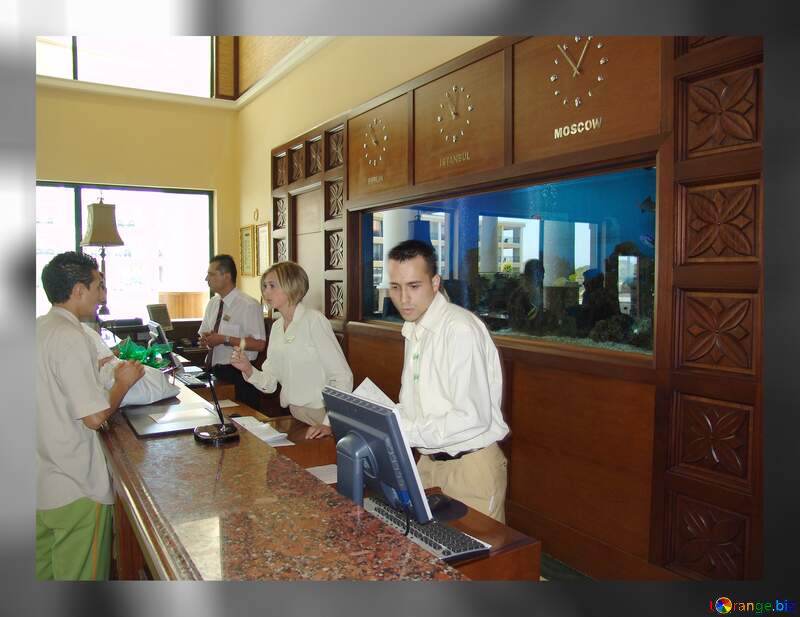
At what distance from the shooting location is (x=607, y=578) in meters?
2.86

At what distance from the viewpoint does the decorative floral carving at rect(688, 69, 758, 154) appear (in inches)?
87.3

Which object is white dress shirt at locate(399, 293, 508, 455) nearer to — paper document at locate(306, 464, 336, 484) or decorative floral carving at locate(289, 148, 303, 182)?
paper document at locate(306, 464, 336, 484)

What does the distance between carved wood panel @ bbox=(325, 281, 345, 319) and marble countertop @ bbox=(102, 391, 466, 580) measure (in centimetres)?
335

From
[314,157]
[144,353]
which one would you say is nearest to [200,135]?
[314,157]

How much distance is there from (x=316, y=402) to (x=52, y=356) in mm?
1438

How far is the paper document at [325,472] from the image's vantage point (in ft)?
7.00

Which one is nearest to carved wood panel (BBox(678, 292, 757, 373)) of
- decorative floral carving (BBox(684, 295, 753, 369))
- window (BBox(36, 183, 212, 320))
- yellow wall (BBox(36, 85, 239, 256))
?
decorative floral carving (BBox(684, 295, 753, 369))

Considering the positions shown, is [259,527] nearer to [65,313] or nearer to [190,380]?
[65,313]

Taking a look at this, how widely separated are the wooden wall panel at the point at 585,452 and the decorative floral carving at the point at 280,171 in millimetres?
4061

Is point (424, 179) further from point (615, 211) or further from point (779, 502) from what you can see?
point (779, 502)

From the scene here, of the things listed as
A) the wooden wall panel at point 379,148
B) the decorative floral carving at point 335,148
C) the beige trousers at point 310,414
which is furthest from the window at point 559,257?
the decorative floral carving at point 335,148

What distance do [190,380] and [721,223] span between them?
9.51 feet

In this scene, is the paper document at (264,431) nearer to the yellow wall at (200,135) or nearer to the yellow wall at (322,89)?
the yellow wall at (322,89)

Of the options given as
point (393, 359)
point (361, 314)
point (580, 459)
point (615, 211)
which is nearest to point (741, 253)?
point (615, 211)
